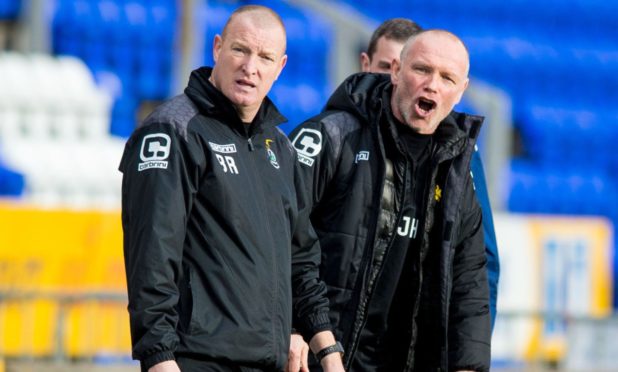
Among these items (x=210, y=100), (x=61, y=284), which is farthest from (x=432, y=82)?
(x=61, y=284)

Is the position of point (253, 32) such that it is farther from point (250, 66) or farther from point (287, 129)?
point (287, 129)

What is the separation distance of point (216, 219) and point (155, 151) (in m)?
0.25

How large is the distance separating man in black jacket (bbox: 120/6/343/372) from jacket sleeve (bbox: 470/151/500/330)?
1.13 meters

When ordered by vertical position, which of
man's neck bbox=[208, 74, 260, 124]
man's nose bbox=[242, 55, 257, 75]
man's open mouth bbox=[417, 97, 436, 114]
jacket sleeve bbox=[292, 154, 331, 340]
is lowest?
jacket sleeve bbox=[292, 154, 331, 340]

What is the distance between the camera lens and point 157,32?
14.9 m

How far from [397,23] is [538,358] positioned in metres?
6.18

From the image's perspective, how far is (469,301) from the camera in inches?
177

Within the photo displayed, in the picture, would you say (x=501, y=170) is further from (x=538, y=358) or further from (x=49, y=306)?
(x=49, y=306)

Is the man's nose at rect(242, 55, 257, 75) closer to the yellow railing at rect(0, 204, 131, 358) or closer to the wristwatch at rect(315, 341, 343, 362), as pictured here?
the wristwatch at rect(315, 341, 343, 362)

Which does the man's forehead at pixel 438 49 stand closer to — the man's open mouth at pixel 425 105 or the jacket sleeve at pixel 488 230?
the man's open mouth at pixel 425 105

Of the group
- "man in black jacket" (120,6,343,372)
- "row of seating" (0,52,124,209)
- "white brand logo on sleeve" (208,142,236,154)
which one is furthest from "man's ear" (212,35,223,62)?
"row of seating" (0,52,124,209)

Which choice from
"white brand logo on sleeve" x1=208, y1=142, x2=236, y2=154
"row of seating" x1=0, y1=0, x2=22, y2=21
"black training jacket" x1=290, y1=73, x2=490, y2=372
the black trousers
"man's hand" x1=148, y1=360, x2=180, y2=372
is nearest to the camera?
"man's hand" x1=148, y1=360, x2=180, y2=372

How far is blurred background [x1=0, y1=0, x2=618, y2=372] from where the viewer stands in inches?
365

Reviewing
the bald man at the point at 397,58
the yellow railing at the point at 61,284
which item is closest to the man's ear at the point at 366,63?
the bald man at the point at 397,58
